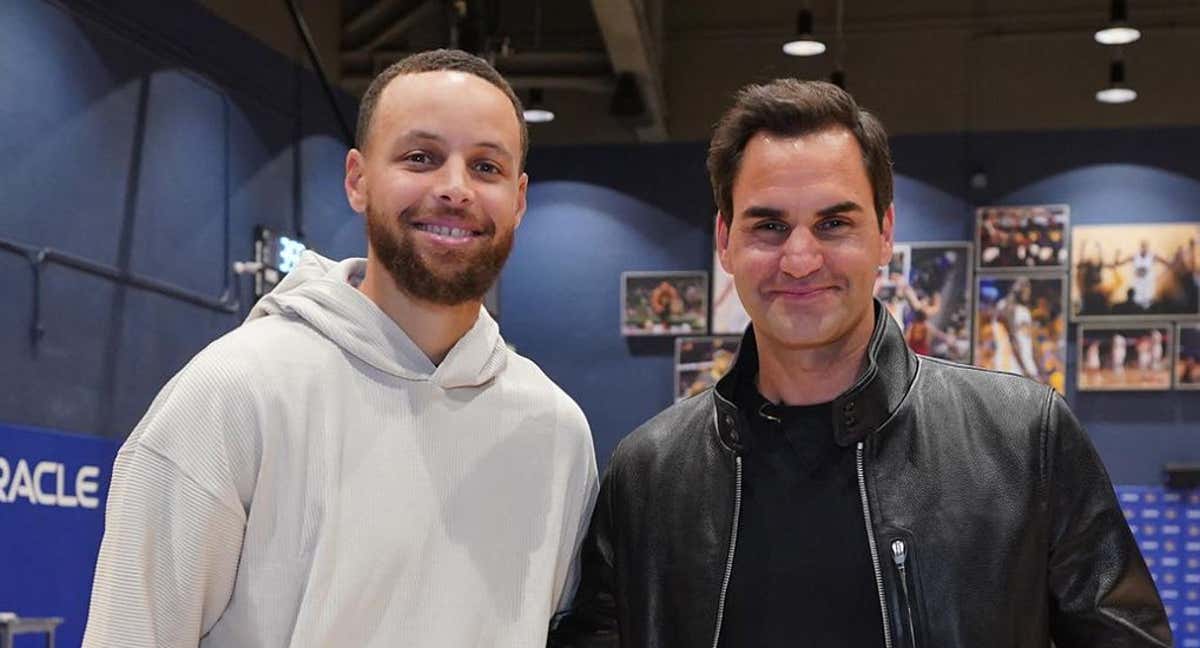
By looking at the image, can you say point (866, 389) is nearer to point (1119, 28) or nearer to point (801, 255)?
point (801, 255)

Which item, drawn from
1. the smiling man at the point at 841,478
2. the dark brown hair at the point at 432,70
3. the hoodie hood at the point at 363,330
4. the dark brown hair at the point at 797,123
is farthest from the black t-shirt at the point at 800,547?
the dark brown hair at the point at 432,70

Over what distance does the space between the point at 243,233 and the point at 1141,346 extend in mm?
6685

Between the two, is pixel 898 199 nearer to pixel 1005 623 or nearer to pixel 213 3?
pixel 213 3

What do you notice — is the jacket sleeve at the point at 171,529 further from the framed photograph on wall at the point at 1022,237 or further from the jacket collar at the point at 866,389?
the framed photograph on wall at the point at 1022,237

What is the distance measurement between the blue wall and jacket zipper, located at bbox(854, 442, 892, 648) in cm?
984

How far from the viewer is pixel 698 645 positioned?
7.79ft

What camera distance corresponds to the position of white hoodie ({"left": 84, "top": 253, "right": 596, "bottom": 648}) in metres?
2.25

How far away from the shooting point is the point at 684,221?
41.3ft

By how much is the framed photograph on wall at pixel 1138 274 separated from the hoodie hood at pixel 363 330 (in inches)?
391

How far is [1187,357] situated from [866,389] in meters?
10.00

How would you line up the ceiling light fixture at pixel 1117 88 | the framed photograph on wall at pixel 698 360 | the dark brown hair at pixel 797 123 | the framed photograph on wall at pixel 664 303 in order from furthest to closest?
the framed photograph on wall at pixel 664 303, the framed photograph on wall at pixel 698 360, the ceiling light fixture at pixel 1117 88, the dark brown hair at pixel 797 123

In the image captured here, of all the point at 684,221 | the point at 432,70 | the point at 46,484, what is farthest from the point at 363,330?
the point at 684,221

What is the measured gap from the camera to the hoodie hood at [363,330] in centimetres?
249

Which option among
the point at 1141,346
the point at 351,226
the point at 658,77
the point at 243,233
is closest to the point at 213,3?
the point at 243,233
